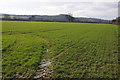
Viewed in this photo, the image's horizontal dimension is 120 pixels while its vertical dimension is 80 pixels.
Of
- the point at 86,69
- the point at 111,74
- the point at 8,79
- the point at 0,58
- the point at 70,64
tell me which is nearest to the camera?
the point at 8,79

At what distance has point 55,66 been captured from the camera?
8.20 m

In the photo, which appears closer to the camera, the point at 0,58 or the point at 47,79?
the point at 47,79

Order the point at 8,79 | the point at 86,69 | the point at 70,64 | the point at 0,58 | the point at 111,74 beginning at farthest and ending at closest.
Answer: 1. the point at 0,58
2. the point at 70,64
3. the point at 86,69
4. the point at 111,74
5. the point at 8,79

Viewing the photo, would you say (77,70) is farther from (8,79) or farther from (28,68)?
(8,79)

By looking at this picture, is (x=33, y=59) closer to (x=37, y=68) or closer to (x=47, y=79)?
(x=37, y=68)

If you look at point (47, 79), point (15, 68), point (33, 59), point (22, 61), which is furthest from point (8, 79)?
point (33, 59)

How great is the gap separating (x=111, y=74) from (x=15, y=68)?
17.0 ft

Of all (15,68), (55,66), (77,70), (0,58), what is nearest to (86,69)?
(77,70)

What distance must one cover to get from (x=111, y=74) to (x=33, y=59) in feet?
16.4

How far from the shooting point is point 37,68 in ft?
25.6

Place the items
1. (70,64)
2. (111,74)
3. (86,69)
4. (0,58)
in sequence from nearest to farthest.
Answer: (111,74)
(86,69)
(70,64)
(0,58)

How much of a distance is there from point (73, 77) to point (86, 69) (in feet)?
4.41

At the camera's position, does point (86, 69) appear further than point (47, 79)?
Yes

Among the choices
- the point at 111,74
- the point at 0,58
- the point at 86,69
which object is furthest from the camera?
the point at 0,58
